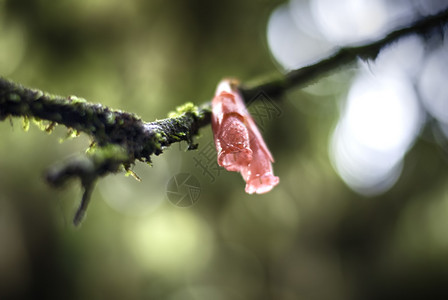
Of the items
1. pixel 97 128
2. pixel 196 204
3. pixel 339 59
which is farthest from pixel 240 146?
pixel 196 204

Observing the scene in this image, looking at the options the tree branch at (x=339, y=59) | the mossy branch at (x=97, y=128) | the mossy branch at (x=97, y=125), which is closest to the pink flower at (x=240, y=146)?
the mossy branch at (x=97, y=128)

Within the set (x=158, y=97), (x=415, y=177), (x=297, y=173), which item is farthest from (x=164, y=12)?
(x=415, y=177)

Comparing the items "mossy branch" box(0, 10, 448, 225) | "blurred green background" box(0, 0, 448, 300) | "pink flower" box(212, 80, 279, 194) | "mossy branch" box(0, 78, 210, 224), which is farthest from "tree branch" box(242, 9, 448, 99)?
"blurred green background" box(0, 0, 448, 300)

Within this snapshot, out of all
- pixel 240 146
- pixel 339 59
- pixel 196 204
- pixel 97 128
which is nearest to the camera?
pixel 97 128

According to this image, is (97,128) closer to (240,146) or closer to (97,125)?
(97,125)

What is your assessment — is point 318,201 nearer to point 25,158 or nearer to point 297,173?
point 297,173

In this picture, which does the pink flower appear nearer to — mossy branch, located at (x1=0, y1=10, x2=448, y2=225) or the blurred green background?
mossy branch, located at (x1=0, y1=10, x2=448, y2=225)
